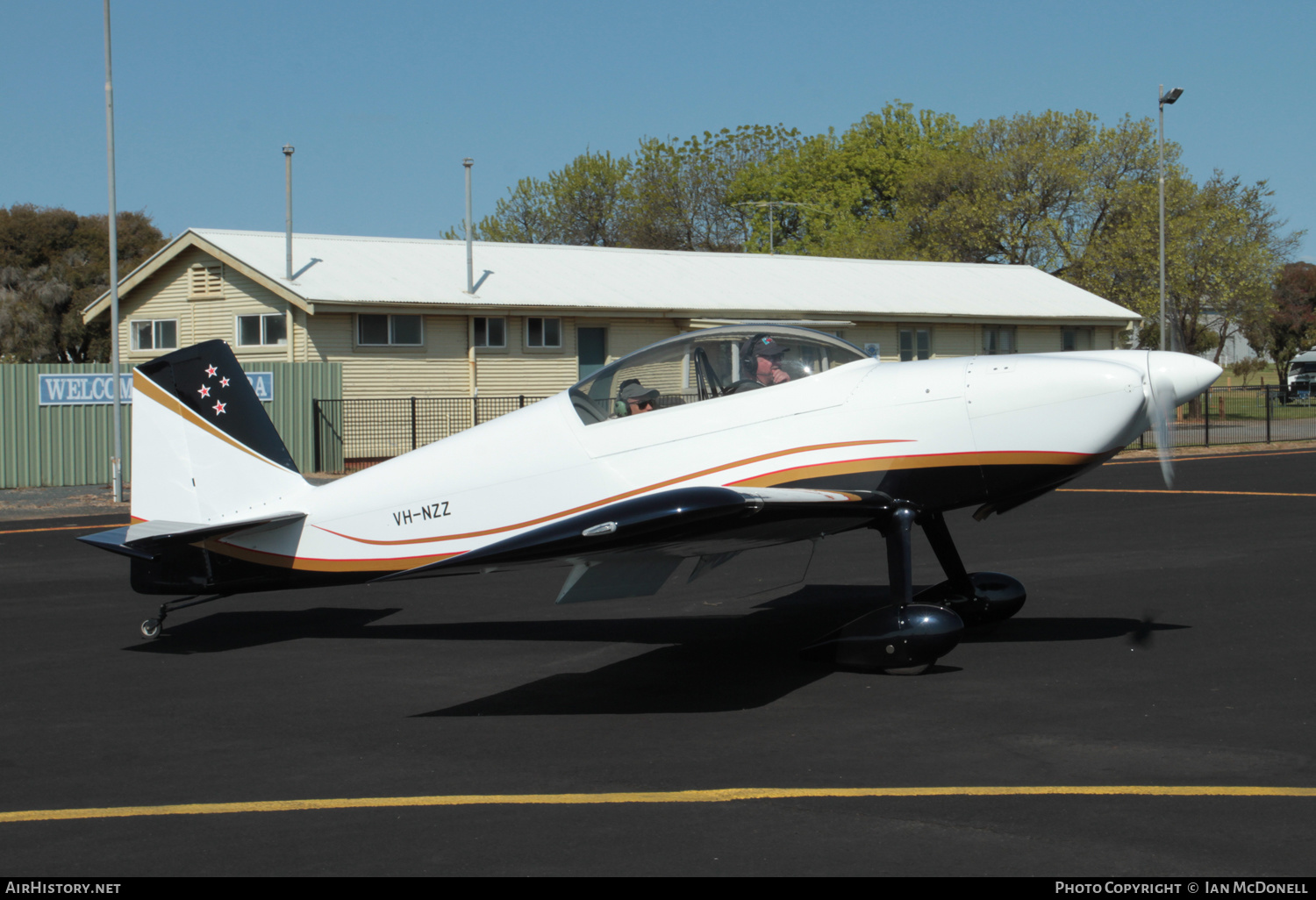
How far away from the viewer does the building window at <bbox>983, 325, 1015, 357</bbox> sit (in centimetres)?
3816

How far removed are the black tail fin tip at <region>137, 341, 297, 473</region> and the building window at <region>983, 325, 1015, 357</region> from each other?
3220 cm

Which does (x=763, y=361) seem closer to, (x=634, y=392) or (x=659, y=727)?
(x=634, y=392)

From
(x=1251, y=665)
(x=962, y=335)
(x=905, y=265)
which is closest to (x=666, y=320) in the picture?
(x=962, y=335)

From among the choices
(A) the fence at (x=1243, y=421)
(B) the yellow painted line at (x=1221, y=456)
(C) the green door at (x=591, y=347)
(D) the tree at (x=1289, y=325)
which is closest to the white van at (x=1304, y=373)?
(A) the fence at (x=1243, y=421)

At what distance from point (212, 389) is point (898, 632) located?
5.22 meters

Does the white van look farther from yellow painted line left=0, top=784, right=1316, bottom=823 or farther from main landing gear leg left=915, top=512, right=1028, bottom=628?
yellow painted line left=0, top=784, right=1316, bottom=823

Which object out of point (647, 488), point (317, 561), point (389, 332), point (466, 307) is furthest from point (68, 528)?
point (466, 307)

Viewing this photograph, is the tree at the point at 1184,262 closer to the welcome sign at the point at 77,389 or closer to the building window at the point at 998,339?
the building window at the point at 998,339

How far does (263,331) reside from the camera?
28.2 meters

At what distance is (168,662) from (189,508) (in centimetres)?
113

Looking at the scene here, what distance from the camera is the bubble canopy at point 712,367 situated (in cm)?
798

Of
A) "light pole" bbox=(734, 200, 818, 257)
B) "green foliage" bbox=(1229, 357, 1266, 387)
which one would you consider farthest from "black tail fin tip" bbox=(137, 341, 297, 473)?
"green foliage" bbox=(1229, 357, 1266, 387)

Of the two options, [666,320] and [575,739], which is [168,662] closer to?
[575,739]

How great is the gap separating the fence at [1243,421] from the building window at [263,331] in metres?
20.3
